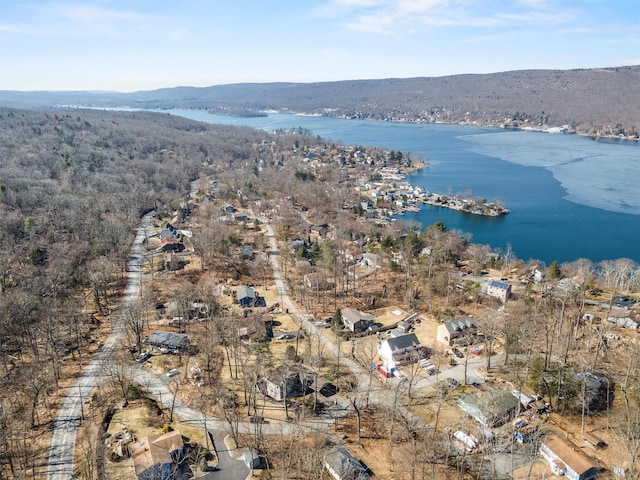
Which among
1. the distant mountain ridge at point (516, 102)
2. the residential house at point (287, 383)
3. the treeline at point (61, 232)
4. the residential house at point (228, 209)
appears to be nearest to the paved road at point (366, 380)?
the residential house at point (287, 383)

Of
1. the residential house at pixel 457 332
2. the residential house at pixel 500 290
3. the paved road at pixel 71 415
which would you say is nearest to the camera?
the paved road at pixel 71 415

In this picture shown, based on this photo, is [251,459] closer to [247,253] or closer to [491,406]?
[491,406]

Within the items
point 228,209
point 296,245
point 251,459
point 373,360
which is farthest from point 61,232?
point 251,459

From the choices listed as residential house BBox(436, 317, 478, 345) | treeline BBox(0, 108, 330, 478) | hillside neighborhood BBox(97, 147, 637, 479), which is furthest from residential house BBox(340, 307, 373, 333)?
treeline BBox(0, 108, 330, 478)

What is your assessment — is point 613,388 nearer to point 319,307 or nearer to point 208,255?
point 319,307

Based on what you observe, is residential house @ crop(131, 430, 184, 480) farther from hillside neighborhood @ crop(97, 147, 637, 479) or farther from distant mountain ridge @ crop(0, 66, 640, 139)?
distant mountain ridge @ crop(0, 66, 640, 139)

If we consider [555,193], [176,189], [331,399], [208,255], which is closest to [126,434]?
[331,399]

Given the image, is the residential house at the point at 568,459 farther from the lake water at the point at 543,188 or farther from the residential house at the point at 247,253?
the lake water at the point at 543,188
